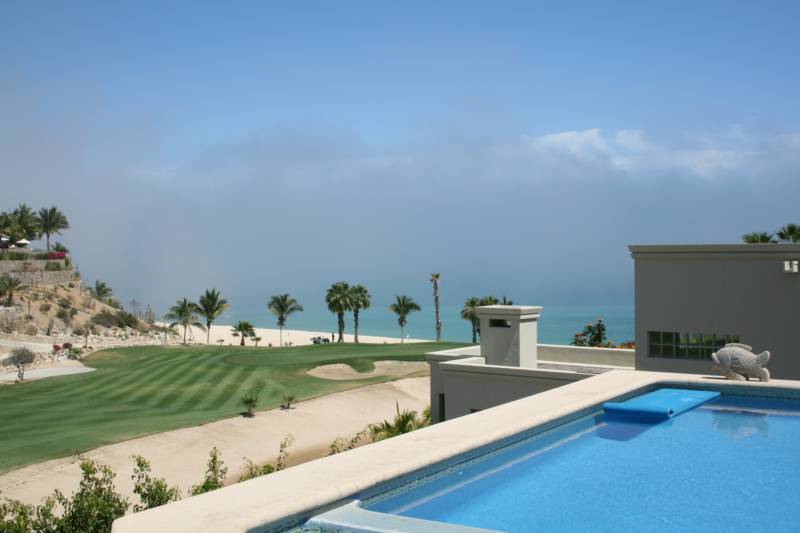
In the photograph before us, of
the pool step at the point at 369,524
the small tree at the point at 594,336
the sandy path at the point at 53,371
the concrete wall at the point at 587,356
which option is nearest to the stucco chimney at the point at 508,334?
the concrete wall at the point at 587,356

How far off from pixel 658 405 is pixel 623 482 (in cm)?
354

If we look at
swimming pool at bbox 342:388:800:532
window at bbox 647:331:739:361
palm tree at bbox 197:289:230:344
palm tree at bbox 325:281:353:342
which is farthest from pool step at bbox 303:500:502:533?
palm tree at bbox 197:289:230:344

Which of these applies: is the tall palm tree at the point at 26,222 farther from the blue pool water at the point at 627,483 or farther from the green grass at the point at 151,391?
the blue pool water at the point at 627,483

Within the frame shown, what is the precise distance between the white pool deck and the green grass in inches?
829

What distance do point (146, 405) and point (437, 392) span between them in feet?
72.8

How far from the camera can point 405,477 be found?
6.75m

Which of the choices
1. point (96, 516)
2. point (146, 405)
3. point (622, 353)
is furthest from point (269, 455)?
point (96, 516)

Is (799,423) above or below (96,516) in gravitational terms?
above

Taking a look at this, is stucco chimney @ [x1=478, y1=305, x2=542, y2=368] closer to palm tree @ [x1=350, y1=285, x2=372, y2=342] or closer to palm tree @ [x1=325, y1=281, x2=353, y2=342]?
palm tree @ [x1=325, y1=281, x2=353, y2=342]

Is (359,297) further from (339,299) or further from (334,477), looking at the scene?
(334,477)

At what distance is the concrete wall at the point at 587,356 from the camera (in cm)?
2378

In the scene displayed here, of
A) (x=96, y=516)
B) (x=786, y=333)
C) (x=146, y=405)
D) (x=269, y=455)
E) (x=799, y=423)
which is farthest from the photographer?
(x=146, y=405)

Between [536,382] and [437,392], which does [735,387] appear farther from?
[437,392]

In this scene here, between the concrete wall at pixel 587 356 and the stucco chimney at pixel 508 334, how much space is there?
3.47m
